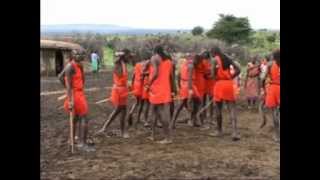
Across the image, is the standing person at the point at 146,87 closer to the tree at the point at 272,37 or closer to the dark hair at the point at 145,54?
the dark hair at the point at 145,54

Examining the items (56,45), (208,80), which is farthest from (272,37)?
(56,45)

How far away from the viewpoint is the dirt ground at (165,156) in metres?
6.21

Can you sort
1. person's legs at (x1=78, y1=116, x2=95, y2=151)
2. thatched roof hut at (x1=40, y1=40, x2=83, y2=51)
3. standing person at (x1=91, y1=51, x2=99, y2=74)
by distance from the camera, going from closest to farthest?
person's legs at (x1=78, y1=116, x2=95, y2=151), standing person at (x1=91, y1=51, x2=99, y2=74), thatched roof hut at (x1=40, y1=40, x2=83, y2=51)

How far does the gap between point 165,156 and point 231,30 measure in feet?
29.1

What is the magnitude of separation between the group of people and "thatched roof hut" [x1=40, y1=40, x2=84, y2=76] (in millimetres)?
5143

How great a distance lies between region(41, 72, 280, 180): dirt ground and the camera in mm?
6215

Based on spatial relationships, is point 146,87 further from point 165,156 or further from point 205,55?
point 165,156

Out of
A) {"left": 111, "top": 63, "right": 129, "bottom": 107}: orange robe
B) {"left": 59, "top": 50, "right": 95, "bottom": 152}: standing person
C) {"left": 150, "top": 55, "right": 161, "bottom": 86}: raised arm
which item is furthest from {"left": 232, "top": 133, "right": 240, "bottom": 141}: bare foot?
{"left": 59, "top": 50, "right": 95, "bottom": 152}: standing person

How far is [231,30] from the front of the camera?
15.1 m

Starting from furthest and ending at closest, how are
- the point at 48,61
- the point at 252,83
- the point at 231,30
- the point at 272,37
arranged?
the point at 231,30
the point at 48,61
the point at 272,37
the point at 252,83

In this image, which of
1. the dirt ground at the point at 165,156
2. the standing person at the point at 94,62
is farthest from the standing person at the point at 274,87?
the standing person at the point at 94,62

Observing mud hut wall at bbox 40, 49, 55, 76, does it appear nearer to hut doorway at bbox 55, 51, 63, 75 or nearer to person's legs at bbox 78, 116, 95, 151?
hut doorway at bbox 55, 51, 63, 75
